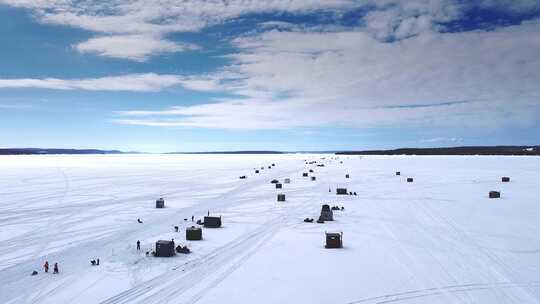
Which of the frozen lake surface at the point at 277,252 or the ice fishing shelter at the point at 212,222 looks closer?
the frozen lake surface at the point at 277,252

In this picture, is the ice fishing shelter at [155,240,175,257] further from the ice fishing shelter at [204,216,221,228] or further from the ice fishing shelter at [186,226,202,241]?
the ice fishing shelter at [204,216,221,228]

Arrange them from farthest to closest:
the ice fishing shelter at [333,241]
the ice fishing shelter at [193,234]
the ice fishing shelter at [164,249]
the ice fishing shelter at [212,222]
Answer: the ice fishing shelter at [212,222] < the ice fishing shelter at [193,234] < the ice fishing shelter at [333,241] < the ice fishing shelter at [164,249]

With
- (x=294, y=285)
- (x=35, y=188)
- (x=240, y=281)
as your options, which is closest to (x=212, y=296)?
(x=240, y=281)

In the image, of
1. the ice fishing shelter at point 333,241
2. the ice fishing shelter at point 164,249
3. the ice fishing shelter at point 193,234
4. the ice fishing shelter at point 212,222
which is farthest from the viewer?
the ice fishing shelter at point 212,222

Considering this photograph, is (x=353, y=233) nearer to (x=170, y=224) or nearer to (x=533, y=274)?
(x=533, y=274)

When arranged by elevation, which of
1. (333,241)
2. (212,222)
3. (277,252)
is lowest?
(277,252)

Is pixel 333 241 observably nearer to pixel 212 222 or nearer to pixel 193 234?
pixel 193 234

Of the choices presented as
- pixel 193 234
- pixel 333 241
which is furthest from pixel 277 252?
pixel 193 234

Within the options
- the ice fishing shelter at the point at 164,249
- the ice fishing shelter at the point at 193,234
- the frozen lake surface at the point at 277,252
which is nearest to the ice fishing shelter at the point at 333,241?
the frozen lake surface at the point at 277,252

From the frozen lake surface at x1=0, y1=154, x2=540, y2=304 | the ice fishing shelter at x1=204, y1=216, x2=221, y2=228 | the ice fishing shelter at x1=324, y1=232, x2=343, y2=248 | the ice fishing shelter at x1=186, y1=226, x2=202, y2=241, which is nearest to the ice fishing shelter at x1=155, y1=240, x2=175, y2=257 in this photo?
the frozen lake surface at x1=0, y1=154, x2=540, y2=304

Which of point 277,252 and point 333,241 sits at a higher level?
point 333,241

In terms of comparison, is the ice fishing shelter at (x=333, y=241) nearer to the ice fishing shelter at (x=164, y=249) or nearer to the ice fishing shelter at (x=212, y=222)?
the ice fishing shelter at (x=164, y=249)

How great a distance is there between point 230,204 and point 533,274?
26223 millimetres

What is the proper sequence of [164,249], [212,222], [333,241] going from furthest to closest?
[212,222]
[333,241]
[164,249]
